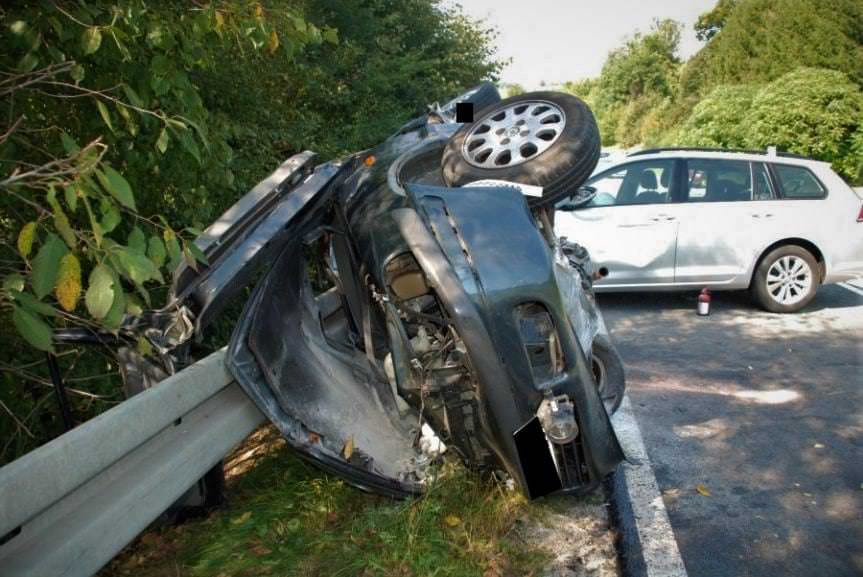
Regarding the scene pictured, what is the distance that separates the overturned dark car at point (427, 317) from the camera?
2674 millimetres

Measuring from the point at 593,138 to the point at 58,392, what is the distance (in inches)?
118

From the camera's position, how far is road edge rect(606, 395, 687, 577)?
274 cm

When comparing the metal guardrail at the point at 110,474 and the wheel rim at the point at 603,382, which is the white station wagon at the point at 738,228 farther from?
the metal guardrail at the point at 110,474

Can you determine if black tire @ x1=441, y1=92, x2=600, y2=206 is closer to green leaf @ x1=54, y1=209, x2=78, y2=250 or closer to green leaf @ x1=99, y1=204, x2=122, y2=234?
green leaf @ x1=99, y1=204, x2=122, y2=234

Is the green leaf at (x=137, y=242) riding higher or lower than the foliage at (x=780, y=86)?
higher

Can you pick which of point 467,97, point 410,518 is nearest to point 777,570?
point 410,518

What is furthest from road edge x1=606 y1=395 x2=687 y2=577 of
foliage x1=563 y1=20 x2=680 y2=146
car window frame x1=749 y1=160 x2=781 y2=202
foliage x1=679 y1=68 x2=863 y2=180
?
foliage x1=563 y1=20 x2=680 y2=146

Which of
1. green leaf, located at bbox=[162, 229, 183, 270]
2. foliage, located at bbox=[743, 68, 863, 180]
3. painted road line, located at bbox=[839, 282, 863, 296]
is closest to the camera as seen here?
green leaf, located at bbox=[162, 229, 183, 270]

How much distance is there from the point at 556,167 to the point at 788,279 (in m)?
4.41

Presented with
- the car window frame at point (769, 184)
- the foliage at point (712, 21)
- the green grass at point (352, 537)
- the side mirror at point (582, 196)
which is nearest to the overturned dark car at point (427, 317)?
the green grass at point (352, 537)

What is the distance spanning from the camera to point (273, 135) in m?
5.49

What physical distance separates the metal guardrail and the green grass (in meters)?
0.62

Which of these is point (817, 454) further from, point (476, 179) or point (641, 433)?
point (476, 179)

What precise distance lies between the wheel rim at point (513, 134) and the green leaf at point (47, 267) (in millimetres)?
2655
